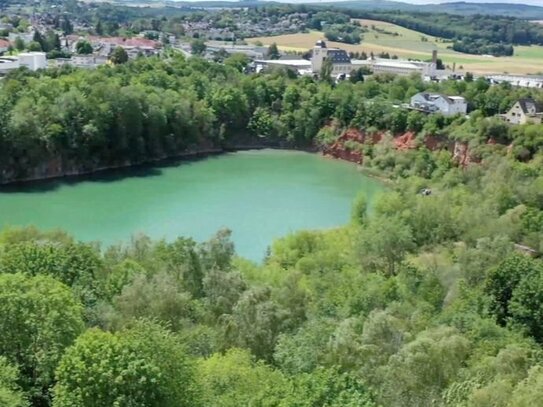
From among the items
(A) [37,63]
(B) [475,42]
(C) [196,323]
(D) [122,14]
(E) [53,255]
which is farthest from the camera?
(D) [122,14]

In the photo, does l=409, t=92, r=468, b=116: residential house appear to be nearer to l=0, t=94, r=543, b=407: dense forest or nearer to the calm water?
the calm water

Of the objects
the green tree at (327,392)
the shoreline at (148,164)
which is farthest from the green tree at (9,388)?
the shoreline at (148,164)

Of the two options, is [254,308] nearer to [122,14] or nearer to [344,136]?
[344,136]

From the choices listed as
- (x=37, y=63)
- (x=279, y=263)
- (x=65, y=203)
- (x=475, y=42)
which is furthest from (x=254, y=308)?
(x=475, y=42)

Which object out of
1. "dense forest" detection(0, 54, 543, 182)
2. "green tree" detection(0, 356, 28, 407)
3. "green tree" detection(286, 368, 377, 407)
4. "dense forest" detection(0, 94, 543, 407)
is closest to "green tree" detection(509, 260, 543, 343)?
"dense forest" detection(0, 94, 543, 407)

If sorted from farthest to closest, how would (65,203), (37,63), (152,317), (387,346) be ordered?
(37,63)
(65,203)
(152,317)
(387,346)

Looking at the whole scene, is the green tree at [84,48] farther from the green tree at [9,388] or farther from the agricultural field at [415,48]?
the green tree at [9,388]

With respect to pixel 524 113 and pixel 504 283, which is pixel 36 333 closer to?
pixel 504 283
